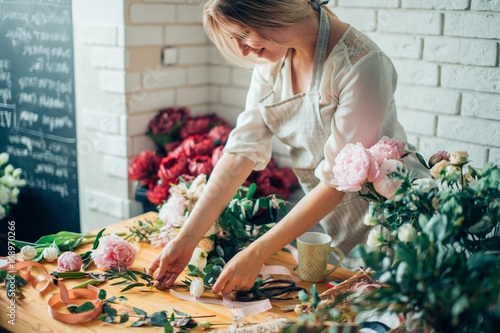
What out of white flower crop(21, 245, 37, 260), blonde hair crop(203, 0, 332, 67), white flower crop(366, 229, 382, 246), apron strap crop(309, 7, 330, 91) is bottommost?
white flower crop(21, 245, 37, 260)

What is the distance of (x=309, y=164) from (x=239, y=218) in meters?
0.27

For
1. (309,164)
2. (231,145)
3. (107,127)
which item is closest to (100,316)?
(231,145)

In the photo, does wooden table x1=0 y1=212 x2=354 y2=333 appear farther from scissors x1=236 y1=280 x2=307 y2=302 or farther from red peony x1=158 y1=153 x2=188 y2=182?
red peony x1=158 y1=153 x2=188 y2=182

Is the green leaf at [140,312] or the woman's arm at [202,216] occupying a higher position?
the woman's arm at [202,216]

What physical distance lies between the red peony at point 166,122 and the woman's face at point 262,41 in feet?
3.50

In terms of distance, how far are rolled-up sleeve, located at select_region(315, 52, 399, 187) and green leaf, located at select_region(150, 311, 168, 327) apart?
486 millimetres

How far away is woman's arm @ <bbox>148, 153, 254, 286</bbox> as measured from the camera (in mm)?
1225

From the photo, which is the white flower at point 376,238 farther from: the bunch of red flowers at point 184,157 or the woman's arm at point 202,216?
the bunch of red flowers at point 184,157

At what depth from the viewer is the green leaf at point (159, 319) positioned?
1.01 metres

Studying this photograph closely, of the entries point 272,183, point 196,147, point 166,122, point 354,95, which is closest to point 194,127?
point 166,122

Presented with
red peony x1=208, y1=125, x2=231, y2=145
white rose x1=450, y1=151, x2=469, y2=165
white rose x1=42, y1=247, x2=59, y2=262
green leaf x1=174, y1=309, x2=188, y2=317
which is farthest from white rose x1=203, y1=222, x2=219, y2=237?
red peony x1=208, y1=125, x2=231, y2=145

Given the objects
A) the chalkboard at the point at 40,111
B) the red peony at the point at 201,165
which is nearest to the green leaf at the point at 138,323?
the red peony at the point at 201,165

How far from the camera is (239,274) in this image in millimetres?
1135

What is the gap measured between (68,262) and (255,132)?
2.03 ft
